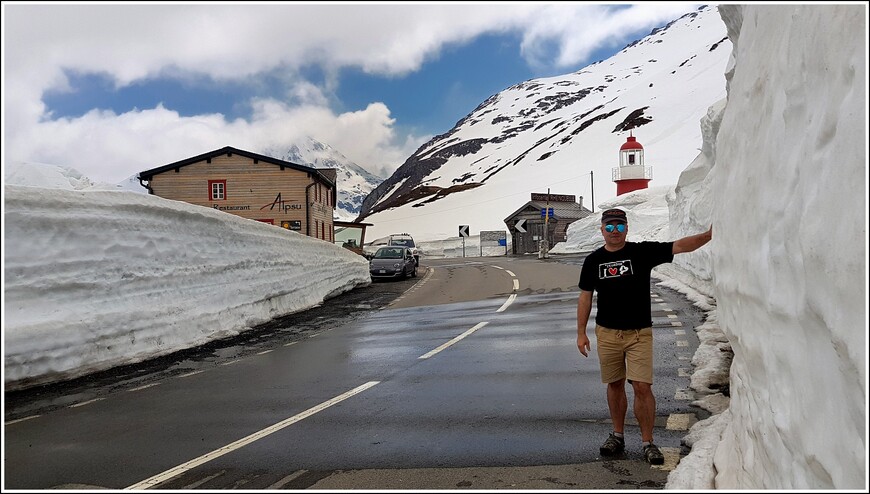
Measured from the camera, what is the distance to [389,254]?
2914 cm

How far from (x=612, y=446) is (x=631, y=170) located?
5898cm

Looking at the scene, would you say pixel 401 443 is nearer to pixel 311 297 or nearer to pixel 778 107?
pixel 778 107

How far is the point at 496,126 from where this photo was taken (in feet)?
634

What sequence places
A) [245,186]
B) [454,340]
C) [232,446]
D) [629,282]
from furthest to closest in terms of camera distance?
[245,186] → [454,340] → [232,446] → [629,282]

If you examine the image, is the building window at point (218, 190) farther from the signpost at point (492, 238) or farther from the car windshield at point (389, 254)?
the signpost at point (492, 238)

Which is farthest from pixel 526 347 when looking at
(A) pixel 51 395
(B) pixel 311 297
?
(B) pixel 311 297

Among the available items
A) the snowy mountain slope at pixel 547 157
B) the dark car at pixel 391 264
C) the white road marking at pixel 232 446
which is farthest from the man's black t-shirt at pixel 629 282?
the snowy mountain slope at pixel 547 157

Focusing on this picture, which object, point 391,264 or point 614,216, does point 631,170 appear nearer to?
point 391,264

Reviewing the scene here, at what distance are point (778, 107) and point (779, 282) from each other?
92 centimetres

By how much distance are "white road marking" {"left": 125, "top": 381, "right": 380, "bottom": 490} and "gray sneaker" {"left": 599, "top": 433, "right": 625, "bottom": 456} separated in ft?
9.28

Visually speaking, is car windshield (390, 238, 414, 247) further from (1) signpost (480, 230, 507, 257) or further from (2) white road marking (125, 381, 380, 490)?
(2) white road marking (125, 381, 380, 490)

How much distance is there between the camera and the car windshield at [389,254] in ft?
94.9

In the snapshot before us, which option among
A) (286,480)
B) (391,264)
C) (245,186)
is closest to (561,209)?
(245,186)

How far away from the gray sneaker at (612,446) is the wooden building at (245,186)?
3407cm
